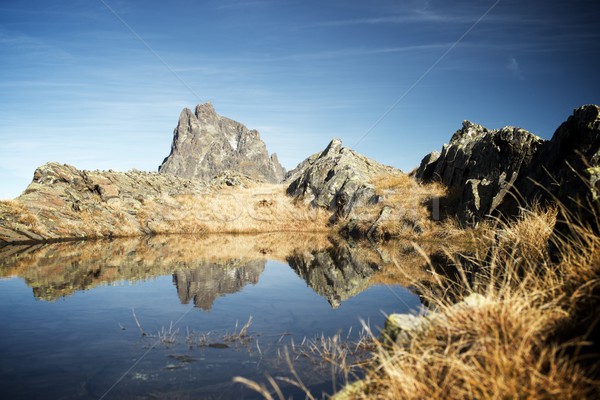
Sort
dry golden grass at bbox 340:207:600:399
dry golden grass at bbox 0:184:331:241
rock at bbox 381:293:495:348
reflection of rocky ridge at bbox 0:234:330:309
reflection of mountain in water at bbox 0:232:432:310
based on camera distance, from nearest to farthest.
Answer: dry golden grass at bbox 340:207:600:399
rock at bbox 381:293:495:348
reflection of mountain in water at bbox 0:232:432:310
reflection of rocky ridge at bbox 0:234:330:309
dry golden grass at bbox 0:184:331:241

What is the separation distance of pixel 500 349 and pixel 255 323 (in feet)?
17.9

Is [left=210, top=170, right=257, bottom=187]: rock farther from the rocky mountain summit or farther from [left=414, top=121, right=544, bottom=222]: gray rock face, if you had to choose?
[left=414, top=121, right=544, bottom=222]: gray rock face

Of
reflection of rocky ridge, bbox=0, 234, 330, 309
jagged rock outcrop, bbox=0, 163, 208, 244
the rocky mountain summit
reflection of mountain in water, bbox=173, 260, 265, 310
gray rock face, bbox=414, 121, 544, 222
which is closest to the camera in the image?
reflection of mountain in water, bbox=173, 260, 265, 310

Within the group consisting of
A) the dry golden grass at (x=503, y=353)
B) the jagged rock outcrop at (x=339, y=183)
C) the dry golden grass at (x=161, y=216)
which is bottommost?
the dry golden grass at (x=503, y=353)

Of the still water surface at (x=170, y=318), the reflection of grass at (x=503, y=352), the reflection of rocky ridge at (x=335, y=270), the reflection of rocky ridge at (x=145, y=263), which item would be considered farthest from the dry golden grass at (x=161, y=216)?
the reflection of grass at (x=503, y=352)

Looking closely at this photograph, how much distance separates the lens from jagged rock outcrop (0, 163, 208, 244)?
2221cm

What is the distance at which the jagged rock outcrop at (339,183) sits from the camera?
29.5 metres

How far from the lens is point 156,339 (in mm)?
6984

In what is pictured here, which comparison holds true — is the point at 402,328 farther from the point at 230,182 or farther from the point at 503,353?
the point at 230,182

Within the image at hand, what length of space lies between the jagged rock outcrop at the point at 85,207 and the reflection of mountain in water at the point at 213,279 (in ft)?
45.7


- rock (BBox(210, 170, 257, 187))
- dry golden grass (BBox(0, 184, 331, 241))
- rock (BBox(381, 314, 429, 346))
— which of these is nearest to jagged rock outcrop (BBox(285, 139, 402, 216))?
dry golden grass (BBox(0, 184, 331, 241))

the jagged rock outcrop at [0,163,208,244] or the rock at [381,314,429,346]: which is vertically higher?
the jagged rock outcrop at [0,163,208,244]

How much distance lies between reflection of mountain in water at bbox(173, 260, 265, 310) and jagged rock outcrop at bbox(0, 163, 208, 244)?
13.9 m

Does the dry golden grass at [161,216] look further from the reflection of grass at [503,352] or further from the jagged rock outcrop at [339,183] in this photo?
the reflection of grass at [503,352]
